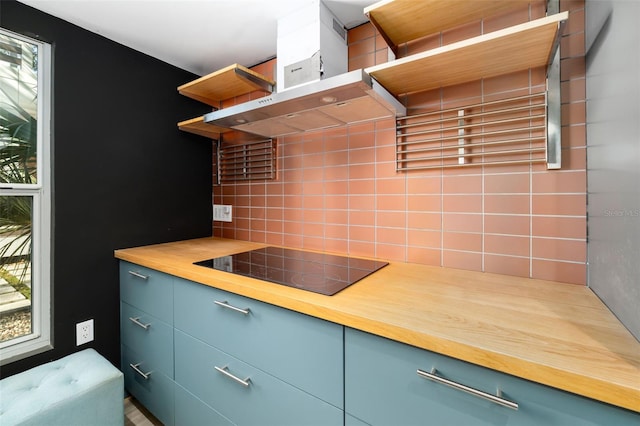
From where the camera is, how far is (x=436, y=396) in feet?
2.24

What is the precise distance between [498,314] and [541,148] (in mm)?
732

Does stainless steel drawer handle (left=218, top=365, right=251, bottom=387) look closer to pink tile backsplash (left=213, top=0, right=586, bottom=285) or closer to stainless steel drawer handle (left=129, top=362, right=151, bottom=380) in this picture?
stainless steel drawer handle (left=129, top=362, right=151, bottom=380)

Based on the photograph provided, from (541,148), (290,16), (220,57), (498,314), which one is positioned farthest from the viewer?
(220,57)

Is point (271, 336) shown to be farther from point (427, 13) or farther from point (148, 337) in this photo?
point (427, 13)

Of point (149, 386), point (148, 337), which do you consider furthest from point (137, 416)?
point (148, 337)

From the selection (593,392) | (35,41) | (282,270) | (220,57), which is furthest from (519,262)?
(35,41)

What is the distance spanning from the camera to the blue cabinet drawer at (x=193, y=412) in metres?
1.19

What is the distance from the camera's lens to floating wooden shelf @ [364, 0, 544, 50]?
1.11 metres

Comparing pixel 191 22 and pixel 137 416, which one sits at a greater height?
pixel 191 22

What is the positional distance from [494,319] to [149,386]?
1.76 metres

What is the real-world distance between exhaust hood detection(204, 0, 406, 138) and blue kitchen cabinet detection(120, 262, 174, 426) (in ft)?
3.13

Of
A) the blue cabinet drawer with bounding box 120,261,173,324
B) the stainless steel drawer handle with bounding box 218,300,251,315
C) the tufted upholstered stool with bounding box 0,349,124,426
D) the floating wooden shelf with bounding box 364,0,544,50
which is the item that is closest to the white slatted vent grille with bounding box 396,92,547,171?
the floating wooden shelf with bounding box 364,0,544,50

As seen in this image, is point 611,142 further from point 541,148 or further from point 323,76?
point 323,76

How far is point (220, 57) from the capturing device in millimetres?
1905
